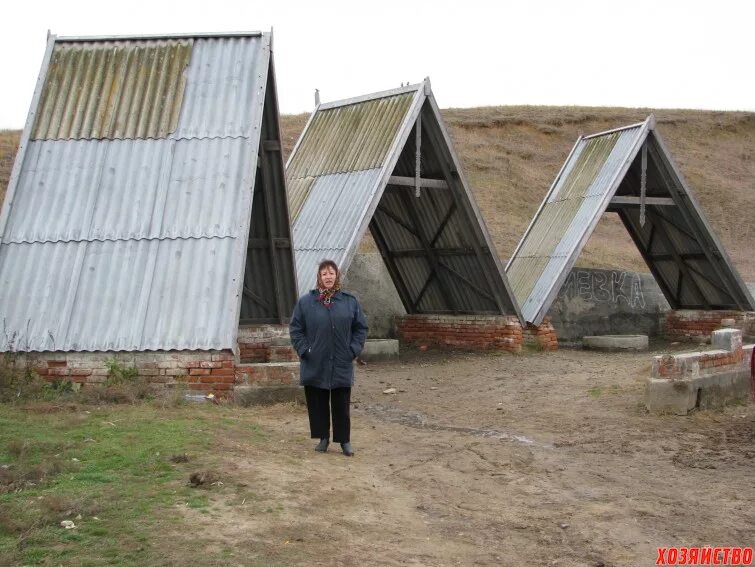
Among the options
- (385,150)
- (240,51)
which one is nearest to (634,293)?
(385,150)

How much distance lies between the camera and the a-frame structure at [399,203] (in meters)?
15.5

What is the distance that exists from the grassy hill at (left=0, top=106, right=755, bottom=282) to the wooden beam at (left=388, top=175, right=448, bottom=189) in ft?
56.7

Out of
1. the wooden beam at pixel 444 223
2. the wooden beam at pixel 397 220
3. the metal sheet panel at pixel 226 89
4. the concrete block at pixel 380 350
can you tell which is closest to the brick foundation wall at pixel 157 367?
the metal sheet panel at pixel 226 89

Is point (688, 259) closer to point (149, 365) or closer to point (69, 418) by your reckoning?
point (149, 365)

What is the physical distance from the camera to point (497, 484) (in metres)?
7.60

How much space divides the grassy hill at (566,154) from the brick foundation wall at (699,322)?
42.2 feet

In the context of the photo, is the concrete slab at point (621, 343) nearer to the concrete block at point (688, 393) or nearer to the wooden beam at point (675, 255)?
the wooden beam at point (675, 255)

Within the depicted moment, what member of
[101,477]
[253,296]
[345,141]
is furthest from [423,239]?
[101,477]

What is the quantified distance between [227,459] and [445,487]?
5.45ft

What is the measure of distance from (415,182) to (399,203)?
213 centimetres

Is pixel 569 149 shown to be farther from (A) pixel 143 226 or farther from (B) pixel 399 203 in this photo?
(A) pixel 143 226

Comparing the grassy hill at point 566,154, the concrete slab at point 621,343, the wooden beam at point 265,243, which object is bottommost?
the concrete slab at point 621,343

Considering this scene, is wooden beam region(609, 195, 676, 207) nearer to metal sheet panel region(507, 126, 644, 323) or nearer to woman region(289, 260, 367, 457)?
metal sheet panel region(507, 126, 644, 323)

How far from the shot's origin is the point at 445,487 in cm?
739
